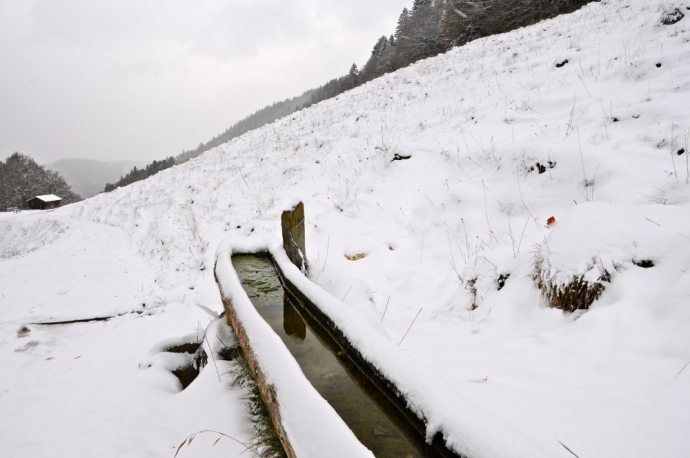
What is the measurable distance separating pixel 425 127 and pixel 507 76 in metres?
2.75

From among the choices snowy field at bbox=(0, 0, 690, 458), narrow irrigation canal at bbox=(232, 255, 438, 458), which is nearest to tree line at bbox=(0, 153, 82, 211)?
snowy field at bbox=(0, 0, 690, 458)

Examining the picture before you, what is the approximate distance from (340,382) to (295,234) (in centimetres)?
159

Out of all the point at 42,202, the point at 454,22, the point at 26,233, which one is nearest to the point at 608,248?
the point at 454,22

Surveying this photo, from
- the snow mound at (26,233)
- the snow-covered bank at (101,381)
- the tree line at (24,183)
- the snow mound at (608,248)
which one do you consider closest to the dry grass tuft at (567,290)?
the snow mound at (608,248)

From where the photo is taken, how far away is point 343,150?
8.03m

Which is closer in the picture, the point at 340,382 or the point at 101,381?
the point at 340,382

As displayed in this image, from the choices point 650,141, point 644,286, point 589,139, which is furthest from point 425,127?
point 644,286

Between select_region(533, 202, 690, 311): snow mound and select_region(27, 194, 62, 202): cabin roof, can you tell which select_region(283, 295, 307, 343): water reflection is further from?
select_region(27, 194, 62, 202): cabin roof

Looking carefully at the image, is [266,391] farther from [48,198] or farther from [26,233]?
[48,198]

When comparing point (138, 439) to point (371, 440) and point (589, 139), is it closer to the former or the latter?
point (371, 440)

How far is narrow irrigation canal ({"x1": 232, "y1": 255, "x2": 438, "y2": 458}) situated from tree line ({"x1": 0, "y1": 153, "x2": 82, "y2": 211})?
66.3 meters

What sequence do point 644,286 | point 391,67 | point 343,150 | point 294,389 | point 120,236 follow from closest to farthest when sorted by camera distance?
point 294,389 < point 644,286 < point 343,150 < point 120,236 < point 391,67

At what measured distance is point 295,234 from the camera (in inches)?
118

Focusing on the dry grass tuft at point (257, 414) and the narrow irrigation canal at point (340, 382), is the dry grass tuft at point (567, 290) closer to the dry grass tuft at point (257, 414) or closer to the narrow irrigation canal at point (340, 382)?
the narrow irrigation canal at point (340, 382)
